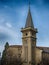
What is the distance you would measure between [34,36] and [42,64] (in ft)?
29.5

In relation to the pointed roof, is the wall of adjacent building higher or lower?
lower

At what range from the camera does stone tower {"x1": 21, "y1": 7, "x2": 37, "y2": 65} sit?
173 feet

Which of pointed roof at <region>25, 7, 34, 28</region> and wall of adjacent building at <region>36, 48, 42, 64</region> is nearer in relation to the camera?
wall of adjacent building at <region>36, 48, 42, 64</region>

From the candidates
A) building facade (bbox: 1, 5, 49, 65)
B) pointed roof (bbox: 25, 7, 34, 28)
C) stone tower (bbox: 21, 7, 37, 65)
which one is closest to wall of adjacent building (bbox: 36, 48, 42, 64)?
building facade (bbox: 1, 5, 49, 65)

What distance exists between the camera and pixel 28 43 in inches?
2109

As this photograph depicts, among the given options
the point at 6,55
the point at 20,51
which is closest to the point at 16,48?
the point at 20,51

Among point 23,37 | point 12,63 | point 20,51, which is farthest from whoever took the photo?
point 20,51

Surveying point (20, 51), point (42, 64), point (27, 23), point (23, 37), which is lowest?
point (42, 64)

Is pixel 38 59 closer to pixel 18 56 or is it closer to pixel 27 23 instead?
pixel 18 56

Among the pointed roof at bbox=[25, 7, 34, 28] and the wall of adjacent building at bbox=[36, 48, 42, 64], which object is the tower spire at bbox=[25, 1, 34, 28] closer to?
the pointed roof at bbox=[25, 7, 34, 28]

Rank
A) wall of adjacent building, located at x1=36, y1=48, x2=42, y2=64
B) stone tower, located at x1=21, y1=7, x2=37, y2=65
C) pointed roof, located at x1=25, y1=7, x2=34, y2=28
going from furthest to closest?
pointed roof, located at x1=25, y1=7, x2=34, y2=28, wall of adjacent building, located at x1=36, y1=48, x2=42, y2=64, stone tower, located at x1=21, y1=7, x2=37, y2=65

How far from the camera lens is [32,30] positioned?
2138 inches

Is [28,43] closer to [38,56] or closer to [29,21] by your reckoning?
[38,56]

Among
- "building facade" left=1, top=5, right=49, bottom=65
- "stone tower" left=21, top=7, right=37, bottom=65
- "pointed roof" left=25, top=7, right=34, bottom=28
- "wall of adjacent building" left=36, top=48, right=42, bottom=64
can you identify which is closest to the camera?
"stone tower" left=21, top=7, right=37, bottom=65
